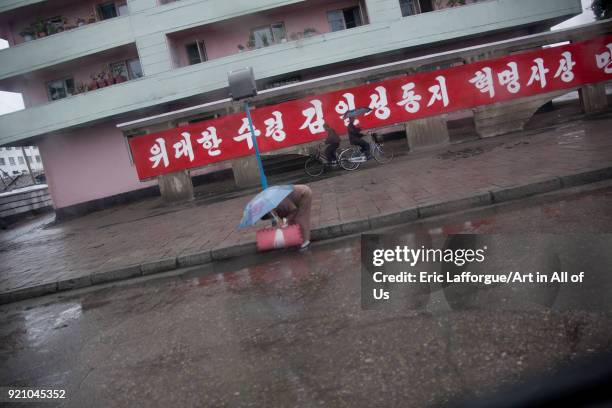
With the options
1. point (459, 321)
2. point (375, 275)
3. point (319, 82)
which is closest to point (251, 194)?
point (319, 82)

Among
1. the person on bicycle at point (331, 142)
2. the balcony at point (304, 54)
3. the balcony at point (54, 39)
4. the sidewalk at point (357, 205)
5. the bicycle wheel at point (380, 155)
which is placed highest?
the balcony at point (54, 39)

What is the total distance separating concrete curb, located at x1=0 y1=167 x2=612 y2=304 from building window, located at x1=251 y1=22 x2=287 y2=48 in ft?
52.5

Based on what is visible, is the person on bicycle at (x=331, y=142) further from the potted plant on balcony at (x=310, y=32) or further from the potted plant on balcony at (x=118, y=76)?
the potted plant on balcony at (x=118, y=76)

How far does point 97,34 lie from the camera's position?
728 inches

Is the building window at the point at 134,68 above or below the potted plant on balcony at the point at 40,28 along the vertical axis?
below

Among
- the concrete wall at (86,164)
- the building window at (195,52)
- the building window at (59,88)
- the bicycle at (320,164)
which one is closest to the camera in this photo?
the bicycle at (320,164)

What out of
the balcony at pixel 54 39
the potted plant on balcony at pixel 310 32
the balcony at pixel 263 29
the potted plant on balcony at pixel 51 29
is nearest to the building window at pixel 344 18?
the balcony at pixel 263 29

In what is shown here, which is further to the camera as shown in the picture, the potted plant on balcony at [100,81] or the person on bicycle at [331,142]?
the potted plant on balcony at [100,81]

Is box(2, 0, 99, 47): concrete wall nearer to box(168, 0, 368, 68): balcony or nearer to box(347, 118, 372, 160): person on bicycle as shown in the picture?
box(168, 0, 368, 68): balcony

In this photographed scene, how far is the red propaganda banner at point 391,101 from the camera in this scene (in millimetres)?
11703

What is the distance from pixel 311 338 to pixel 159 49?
62.1ft

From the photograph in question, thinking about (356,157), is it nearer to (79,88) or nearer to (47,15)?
(79,88)

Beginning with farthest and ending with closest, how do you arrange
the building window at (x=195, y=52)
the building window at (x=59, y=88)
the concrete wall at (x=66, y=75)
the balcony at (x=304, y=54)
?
1. the building window at (x=59, y=88)
2. the building window at (x=195, y=52)
3. the concrete wall at (x=66, y=75)
4. the balcony at (x=304, y=54)

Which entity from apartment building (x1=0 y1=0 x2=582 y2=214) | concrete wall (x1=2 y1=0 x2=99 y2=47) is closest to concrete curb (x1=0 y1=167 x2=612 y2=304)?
apartment building (x1=0 y1=0 x2=582 y2=214)
